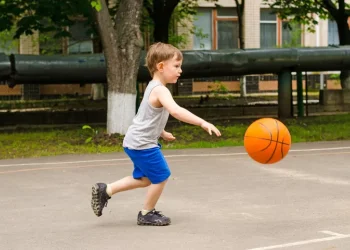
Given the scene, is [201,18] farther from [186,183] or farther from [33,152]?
[186,183]

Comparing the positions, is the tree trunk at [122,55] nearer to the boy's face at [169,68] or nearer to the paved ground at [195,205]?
the paved ground at [195,205]

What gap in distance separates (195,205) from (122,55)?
7641mm

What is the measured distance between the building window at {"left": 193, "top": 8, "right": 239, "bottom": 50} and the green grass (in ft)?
56.5

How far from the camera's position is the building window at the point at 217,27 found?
35281 millimetres

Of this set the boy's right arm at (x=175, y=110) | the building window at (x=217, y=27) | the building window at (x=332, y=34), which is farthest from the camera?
the building window at (x=332, y=34)

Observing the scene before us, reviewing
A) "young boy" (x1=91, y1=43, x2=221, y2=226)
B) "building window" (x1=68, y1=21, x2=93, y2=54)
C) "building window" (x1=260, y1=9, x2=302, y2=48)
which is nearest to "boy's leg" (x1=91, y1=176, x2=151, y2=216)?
"young boy" (x1=91, y1=43, x2=221, y2=226)

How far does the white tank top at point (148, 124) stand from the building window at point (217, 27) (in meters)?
27.9

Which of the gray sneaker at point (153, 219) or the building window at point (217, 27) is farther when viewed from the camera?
the building window at point (217, 27)

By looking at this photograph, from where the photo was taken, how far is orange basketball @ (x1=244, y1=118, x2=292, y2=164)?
25.8ft

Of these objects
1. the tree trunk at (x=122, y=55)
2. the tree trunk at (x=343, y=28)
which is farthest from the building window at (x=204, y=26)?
the tree trunk at (x=122, y=55)

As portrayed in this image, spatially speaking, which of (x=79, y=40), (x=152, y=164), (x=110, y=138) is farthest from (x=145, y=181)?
(x=79, y=40)

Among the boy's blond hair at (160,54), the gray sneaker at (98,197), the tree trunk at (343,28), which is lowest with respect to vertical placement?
the gray sneaker at (98,197)

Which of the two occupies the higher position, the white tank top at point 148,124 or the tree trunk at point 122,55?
the tree trunk at point 122,55

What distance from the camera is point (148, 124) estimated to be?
7.22 metres
